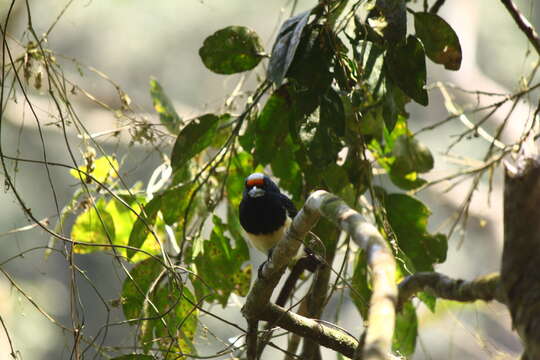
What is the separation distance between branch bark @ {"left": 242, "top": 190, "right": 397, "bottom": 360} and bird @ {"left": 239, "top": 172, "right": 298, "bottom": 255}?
1.28 m

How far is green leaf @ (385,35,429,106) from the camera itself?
232 centimetres

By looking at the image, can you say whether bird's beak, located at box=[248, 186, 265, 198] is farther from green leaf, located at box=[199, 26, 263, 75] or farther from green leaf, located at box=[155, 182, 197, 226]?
green leaf, located at box=[199, 26, 263, 75]

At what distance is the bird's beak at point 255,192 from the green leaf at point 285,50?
131cm

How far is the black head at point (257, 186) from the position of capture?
11.7 ft

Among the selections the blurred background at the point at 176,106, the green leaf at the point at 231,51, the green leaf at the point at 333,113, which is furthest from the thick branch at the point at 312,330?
the blurred background at the point at 176,106

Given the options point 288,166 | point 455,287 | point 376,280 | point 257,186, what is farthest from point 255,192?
point 376,280

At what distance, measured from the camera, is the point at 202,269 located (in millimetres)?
3070

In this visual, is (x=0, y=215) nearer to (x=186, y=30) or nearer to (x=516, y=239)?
(x=186, y=30)

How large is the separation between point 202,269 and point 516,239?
6.40 ft

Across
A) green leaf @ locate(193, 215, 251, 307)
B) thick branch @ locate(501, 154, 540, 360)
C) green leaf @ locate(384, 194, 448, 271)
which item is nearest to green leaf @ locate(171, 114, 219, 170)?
green leaf @ locate(193, 215, 251, 307)

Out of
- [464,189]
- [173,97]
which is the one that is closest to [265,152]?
[464,189]

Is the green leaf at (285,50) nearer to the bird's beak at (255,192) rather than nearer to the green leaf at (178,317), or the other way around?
the green leaf at (178,317)

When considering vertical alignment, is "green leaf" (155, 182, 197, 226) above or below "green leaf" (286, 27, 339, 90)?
below

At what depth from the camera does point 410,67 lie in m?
2.33
